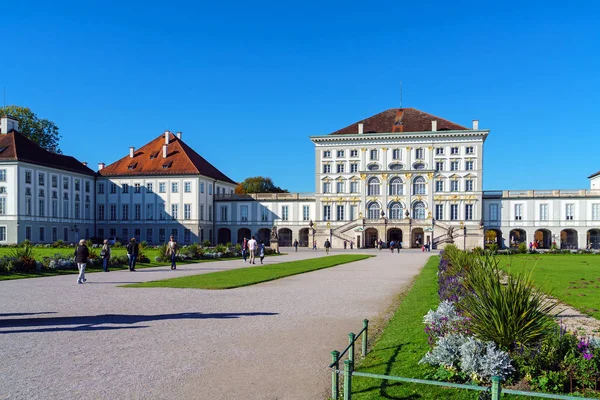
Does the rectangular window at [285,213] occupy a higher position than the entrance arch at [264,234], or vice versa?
the rectangular window at [285,213]

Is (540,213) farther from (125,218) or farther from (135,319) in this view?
(135,319)

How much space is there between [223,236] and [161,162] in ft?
45.0

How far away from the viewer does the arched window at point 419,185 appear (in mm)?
66500

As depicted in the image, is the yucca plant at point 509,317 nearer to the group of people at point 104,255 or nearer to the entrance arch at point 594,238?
the group of people at point 104,255

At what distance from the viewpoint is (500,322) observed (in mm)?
6547

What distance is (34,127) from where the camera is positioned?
220 feet

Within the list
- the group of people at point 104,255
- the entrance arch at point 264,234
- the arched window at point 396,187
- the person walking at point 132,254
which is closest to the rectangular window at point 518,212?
the arched window at point 396,187

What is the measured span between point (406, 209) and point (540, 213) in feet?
53.8

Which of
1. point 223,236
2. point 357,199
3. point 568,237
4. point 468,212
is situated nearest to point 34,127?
point 223,236

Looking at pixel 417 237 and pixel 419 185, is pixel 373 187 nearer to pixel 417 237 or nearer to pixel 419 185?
pixel 419 185

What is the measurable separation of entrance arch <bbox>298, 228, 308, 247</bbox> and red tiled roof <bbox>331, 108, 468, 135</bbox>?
13.6m

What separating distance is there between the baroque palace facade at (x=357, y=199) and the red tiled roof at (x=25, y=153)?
434mm

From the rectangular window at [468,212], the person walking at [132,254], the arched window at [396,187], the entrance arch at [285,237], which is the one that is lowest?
the entrance arch at [285,237]

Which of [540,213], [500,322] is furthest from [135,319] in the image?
[540,213]
